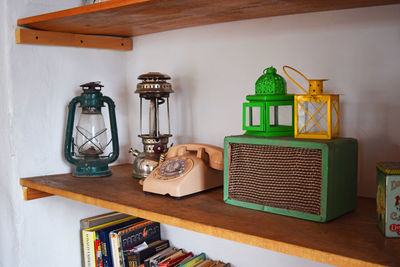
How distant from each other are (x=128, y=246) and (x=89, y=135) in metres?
0.40

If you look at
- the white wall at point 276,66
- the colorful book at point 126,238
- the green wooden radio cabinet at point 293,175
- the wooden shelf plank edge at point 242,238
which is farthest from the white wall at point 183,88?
the wooden shelf plank edge at point 242,238

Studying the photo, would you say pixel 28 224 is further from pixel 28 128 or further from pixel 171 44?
pixel 171 44

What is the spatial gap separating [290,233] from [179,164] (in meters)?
0.42

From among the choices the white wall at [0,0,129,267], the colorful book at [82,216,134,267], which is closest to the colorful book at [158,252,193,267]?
the colorful book at [82,216,134,267]

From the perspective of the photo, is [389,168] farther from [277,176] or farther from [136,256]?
[136,256]

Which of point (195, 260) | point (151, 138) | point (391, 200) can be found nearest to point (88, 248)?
point (195, 260)

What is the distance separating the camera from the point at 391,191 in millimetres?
756

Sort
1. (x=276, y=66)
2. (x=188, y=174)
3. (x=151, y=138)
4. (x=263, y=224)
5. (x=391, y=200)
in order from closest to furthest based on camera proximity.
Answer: (x=391, y=200), (x=263, y=224), (x=188, y=174), (x=276, y=66), (x=151, y=138)

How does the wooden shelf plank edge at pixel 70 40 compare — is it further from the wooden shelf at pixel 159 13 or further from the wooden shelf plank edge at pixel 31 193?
the wooden shelf plank edge at pixel 31 193

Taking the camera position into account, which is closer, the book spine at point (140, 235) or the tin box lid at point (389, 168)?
the tin box lid at point (389, 168)

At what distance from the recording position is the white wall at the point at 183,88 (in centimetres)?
106

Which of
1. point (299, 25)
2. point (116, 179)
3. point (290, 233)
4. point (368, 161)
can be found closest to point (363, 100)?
point (368, 161)

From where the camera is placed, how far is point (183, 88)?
1488 millimetres

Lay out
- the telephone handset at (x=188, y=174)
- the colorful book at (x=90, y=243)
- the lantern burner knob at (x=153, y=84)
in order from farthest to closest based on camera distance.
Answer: the colorful book at (x=90, y=243)
the lantern burner knob at (x=153, y=84)
the telephone handset at (x=188, y=174)
